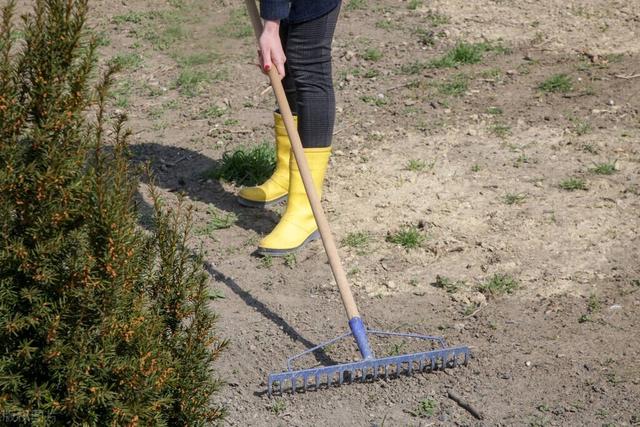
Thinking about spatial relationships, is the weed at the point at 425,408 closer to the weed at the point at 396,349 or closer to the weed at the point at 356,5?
the weed at the point at 396,349

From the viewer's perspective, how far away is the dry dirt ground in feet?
12.3

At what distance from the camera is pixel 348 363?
371cm

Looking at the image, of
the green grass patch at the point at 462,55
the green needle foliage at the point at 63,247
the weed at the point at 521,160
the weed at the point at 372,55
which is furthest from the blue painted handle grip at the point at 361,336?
the weed at the point at 372,55

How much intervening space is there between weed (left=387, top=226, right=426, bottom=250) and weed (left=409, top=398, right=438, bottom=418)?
118 centimetres

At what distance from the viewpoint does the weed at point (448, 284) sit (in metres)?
4.36

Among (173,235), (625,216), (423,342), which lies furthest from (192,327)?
(625,216)

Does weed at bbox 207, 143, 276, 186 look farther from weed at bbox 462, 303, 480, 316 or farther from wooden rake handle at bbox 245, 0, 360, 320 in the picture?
weed at bbox 462, 303, 480, 316

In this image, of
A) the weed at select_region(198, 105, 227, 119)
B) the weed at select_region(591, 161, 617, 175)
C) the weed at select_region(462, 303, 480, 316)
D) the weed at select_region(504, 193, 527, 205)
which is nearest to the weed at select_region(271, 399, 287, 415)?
the weed at select_region(462, 303, 480, 316)

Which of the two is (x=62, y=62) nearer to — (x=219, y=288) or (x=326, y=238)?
(x=326, y=238)

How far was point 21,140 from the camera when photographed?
2404 mm

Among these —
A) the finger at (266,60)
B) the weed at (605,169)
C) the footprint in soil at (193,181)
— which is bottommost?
the footprint in soil at (193,181)

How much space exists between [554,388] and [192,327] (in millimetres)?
1674

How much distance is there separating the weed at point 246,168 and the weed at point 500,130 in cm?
141

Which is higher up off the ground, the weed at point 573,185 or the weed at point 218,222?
the weed at point 573,185
